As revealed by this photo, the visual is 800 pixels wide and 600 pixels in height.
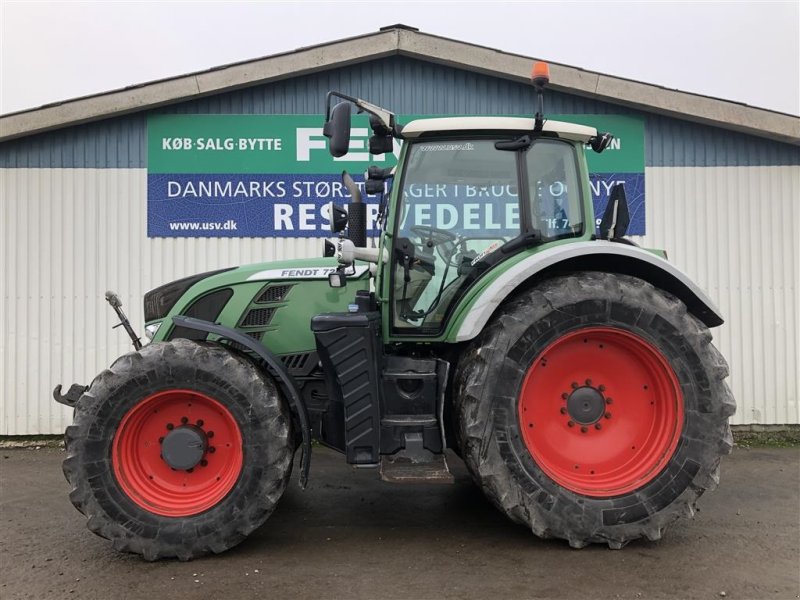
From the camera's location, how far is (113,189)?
20.8 ft

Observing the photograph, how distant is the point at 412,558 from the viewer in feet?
10.7

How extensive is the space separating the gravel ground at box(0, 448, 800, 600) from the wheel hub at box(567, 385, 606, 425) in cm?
72

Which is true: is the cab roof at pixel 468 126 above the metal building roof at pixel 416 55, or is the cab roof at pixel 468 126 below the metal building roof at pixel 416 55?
below

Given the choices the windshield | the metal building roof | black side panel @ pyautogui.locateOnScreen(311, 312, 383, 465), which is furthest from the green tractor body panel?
the metal building roof

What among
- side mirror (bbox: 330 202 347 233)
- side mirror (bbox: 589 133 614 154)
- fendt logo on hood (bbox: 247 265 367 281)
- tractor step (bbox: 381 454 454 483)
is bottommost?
tractor step (bbox: 381 454 454 483)

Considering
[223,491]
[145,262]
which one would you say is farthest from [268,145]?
[223,491]

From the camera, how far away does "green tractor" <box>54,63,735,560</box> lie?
326 cm

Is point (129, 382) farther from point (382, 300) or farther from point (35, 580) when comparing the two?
point (382, 300)

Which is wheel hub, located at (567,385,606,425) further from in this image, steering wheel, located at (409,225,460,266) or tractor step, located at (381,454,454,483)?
steering wheel, located at (409,225,460,266)

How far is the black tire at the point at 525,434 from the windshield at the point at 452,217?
42 centimetres

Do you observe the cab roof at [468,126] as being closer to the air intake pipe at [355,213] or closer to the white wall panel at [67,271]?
the air intake pipe at [355,213]

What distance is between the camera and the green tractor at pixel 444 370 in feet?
10.7

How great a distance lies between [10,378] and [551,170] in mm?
5902

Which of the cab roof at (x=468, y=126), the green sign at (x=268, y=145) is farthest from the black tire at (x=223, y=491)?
the green sign at (x=268, y=145)
